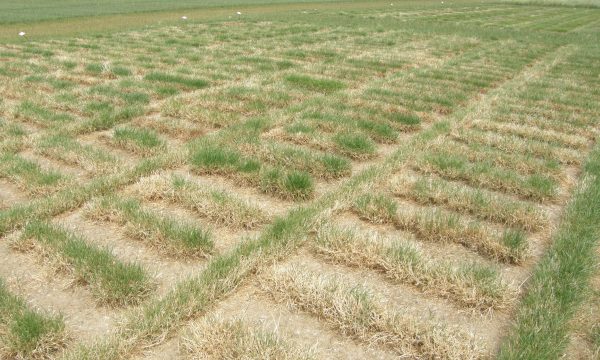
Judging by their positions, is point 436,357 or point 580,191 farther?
point 580,191

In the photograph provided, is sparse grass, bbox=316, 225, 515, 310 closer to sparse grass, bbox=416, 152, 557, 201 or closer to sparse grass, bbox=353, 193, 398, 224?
sparse grass, bbox=353, 193, 398, 224

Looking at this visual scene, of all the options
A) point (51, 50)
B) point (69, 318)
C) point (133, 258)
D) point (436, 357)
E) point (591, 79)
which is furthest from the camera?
point (51, 50)

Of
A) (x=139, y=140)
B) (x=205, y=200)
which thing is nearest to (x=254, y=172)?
(x=205, y=200)

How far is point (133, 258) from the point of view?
3.73 meters

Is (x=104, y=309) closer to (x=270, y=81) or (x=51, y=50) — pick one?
(x=270, y=81)

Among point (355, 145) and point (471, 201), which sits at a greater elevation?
point (355, 145)

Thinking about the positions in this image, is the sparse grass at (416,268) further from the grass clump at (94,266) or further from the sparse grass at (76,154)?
the sparse grass at (76,154)

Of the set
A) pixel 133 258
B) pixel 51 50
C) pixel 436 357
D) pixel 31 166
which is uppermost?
pixel 51 50

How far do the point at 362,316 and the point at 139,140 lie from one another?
420cm

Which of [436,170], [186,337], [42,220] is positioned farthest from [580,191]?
[42,220]

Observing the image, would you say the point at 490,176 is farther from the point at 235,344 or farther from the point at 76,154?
the point at 76,154

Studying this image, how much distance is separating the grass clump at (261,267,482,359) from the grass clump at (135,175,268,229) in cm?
95

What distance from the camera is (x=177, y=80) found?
9898mm

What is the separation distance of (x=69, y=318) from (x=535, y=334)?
2.92 meters
